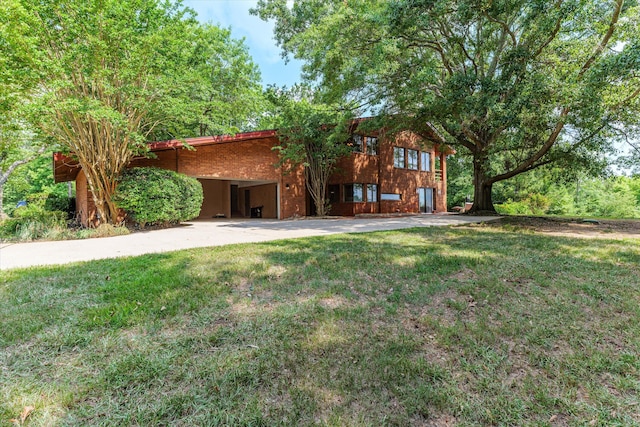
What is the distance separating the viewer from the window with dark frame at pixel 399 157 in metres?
20.2

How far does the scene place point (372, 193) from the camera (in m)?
19.0

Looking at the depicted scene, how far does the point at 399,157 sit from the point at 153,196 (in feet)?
50.5

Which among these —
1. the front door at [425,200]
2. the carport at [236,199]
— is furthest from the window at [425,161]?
the carport at [236,199]

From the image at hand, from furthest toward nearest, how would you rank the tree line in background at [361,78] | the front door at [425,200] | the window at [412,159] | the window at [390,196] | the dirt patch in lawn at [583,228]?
1. the front door at [425,200]
2. the window at [412,159]
3. the window at [390,196]
4. the tree line in background at [361,78]
5. the dirt patch in lawn at [583,228]

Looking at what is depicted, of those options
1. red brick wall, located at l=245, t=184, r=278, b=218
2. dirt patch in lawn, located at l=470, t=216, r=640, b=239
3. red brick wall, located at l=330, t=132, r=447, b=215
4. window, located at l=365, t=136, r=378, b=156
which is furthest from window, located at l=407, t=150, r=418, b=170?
dirt patch in lawn, located at l=470, t=216, r=640, b=239

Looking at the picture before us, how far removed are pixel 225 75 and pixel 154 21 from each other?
11096mm

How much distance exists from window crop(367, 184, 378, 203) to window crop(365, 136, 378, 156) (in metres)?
2.05

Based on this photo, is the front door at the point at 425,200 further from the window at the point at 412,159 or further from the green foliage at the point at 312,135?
the green foliage at the point at 312,135

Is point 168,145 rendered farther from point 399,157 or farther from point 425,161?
point 425,161

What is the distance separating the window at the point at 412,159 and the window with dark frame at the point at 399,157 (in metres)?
0.58

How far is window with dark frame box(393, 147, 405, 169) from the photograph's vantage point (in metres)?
20.2

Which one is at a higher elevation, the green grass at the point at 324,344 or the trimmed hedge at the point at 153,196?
the trimmed hedge at the point at 153,196

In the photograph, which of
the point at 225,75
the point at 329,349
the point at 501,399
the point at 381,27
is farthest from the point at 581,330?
the point at 225,75

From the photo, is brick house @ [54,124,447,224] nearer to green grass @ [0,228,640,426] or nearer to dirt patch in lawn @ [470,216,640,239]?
dirt patch in lawn @ [470,216,640,239]
